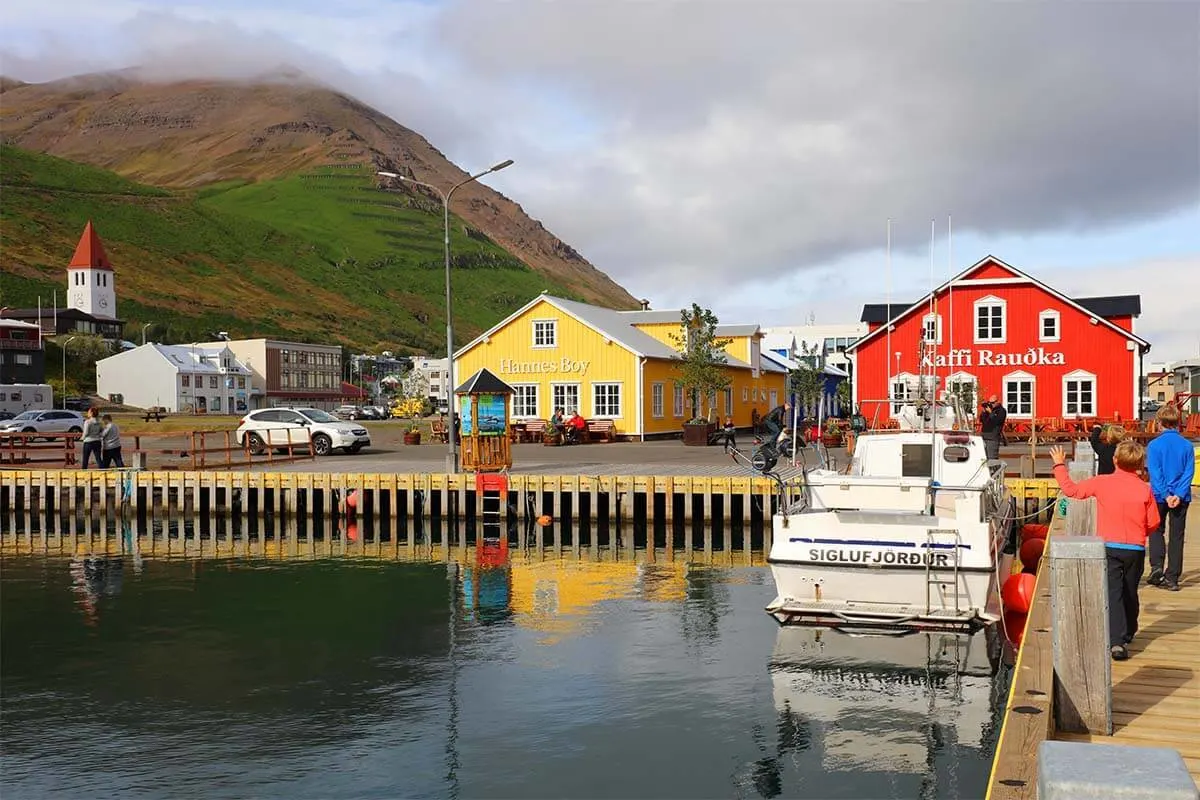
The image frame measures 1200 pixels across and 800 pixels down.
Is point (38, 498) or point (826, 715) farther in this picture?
point (38, 498)

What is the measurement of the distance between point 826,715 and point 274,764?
609cm

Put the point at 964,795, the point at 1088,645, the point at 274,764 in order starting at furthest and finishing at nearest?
the point at 274,764, the point at 964,795, the point at 1088,645

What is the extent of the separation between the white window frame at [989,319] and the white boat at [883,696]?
35.5 meters

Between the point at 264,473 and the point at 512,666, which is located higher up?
the point at 264,473

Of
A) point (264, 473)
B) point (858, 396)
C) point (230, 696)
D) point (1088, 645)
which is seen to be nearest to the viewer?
point (1088, 645)

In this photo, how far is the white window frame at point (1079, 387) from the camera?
47438mm

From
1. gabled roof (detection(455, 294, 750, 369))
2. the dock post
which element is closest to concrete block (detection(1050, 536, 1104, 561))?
the dock post

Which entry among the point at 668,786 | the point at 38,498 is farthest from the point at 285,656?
the point at 38,498

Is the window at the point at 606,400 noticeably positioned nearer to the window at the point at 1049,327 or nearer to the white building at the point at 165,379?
the window at the point at 1049,327

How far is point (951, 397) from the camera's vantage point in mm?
22781

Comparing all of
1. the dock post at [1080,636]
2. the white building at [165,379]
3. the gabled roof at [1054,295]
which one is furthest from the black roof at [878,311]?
the white building at [165,379]

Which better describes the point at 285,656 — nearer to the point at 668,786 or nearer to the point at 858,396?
the point at 668,786

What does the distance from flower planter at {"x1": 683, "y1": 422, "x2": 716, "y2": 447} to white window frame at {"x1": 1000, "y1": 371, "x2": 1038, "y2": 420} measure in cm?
1342

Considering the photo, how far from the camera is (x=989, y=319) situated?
49.2 m
